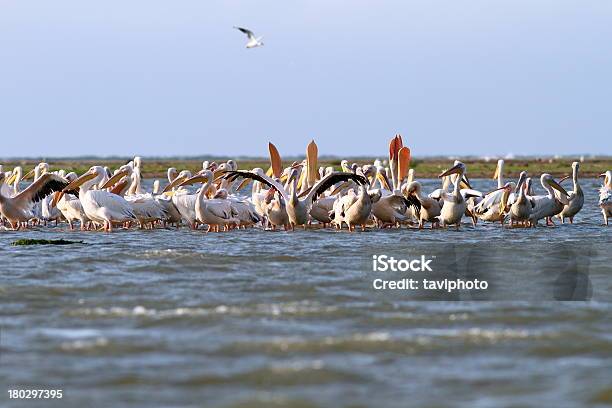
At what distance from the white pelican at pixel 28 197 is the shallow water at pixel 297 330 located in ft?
10.5

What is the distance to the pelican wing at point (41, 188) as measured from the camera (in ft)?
46.5

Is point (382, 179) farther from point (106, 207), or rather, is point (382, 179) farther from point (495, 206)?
point (106, 207)

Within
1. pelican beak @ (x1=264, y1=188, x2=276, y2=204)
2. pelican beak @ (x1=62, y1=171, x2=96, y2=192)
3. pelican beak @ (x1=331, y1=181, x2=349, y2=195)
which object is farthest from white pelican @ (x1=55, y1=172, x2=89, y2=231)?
pelican beak @ (x1=331, y1=181, x2=349, y2=195)

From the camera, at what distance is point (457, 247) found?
1178 cm

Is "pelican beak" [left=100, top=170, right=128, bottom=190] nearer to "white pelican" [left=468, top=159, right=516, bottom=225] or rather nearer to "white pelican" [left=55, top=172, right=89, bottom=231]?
"white pelican" [left=55, top=172, right=89, bottom=231]

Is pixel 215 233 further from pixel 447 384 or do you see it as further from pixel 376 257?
pixel 447 384

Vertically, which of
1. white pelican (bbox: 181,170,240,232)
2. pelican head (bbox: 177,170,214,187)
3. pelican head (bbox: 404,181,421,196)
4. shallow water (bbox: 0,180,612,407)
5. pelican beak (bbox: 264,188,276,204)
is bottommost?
shallow water (bbox: 0,180,612,407)

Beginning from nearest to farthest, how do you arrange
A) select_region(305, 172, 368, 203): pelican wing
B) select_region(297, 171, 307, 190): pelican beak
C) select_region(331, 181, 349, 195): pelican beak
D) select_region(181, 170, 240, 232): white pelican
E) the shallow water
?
the shallow water < select_region(305, 172, 368, 203): pelican wing < select_region(181, 170, 240, 232): white pelican < select_region(331, 181, 349, 195): pelican beak < select_region(297, 171, 307, 190): pelican beak

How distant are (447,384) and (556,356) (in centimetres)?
102

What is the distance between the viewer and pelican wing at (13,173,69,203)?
14.2 meters

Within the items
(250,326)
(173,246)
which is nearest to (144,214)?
(173,246)

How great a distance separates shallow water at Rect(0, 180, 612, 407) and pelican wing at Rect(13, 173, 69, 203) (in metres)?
3.17

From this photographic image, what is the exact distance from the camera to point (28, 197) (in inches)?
564

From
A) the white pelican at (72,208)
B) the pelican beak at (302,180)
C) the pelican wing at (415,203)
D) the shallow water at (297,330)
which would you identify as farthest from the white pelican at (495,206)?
the white pelican at (72,208)
